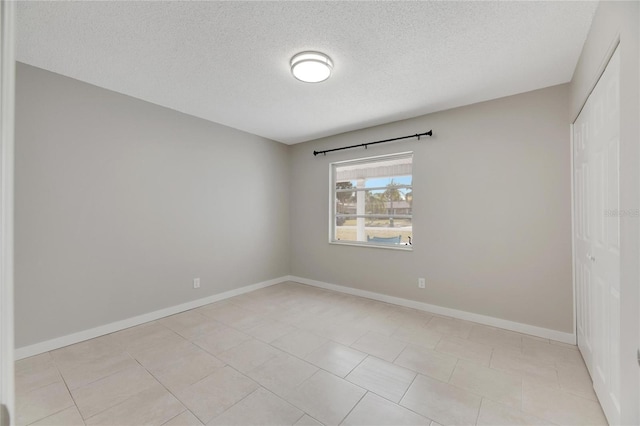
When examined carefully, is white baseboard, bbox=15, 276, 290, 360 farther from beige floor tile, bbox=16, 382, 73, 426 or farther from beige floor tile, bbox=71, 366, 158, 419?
beige floor tile, bbox=71, 366, 158, 419

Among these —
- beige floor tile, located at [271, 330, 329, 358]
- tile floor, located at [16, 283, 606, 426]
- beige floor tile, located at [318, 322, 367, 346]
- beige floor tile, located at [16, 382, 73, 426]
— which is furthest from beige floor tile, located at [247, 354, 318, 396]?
beige floor tile, located at [16, 382, 73, 426]

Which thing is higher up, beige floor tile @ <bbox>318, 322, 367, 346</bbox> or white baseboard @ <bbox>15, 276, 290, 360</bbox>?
white baseboard @ <bbox>15, 276, 290, 360</bbox>

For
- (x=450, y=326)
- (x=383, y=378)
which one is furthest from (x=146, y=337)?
(x=450, y=326)

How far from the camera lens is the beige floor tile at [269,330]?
2711mm

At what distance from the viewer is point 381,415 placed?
1670mm

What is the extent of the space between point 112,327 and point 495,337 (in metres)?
3.93

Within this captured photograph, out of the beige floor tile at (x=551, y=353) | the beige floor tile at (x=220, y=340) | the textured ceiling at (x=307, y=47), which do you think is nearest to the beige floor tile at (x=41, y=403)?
the beige floor tile at (x=220, y=340)

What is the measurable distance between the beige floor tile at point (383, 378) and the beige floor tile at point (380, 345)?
12 cm

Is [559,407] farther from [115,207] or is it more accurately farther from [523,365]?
[115,207]

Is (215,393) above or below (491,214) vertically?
below

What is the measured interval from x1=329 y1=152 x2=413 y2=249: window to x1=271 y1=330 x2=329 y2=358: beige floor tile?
172 cm

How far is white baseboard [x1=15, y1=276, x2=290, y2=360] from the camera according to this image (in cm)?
235

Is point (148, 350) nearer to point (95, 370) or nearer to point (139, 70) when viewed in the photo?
point (95, 370)

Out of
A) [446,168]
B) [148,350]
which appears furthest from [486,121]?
[148,350]
